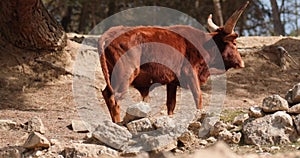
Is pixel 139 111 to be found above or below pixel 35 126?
above

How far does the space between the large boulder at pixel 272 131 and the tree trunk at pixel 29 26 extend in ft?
18.8

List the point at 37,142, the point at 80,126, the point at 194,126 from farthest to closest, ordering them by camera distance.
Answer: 1. the point at 80,126
2. the point at 194,126
3. the point at 37,142

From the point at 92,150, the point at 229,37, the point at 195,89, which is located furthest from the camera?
the point at 229,37

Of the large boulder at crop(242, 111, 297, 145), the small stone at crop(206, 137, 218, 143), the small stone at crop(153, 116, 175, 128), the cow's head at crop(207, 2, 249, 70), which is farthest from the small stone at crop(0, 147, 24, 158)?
the cow's head at crop(207, 2, 249, 70)

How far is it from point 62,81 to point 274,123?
5.99 metres

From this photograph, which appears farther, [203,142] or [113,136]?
[203,142]

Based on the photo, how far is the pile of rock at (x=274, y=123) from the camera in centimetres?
654

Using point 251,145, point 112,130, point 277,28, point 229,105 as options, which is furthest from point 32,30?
point 277,28

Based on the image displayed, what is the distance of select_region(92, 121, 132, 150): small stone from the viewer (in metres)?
6.44

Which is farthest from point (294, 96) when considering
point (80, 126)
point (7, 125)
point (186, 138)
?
point (7, 125)

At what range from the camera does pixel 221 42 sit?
9.23 m

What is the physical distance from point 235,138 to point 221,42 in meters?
2.86

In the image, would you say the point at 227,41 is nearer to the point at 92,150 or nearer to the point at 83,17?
the point at 92,150

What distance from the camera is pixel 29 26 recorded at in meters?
11.2
